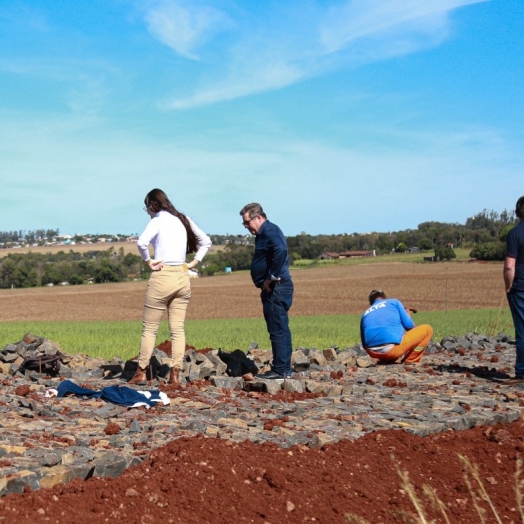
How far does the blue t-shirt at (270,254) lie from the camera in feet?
28.9

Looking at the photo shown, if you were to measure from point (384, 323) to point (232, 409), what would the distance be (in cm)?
356

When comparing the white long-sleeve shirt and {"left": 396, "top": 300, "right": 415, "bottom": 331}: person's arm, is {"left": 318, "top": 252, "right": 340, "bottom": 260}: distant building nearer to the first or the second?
{"left": 396, "top": 300, "right": 415, "bottom": 331}: person's arm

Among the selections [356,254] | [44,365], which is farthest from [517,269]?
[356,254]

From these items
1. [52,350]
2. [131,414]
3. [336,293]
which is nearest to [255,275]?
[131,414]

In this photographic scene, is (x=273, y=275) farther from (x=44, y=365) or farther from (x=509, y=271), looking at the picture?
(x=44, y=365)

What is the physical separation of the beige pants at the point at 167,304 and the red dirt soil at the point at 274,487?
3414 mm

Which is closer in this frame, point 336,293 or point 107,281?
point 336,293

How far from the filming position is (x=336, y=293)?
5341 cm

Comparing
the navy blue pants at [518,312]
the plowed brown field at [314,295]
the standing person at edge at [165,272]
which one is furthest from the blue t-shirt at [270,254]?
the plowed brown field at [314,295]

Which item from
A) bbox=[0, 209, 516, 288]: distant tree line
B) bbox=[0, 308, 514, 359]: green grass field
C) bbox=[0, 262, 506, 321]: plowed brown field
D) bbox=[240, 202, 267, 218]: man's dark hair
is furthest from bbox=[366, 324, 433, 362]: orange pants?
bbox=[0, 209, 516, 288]: distant tree line

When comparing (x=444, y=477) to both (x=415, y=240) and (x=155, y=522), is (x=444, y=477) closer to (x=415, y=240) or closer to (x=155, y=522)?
(x=155, y=522)

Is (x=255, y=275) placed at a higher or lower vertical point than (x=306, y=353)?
higher

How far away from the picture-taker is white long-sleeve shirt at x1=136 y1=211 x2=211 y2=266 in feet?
27.8

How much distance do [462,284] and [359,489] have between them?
164ft
